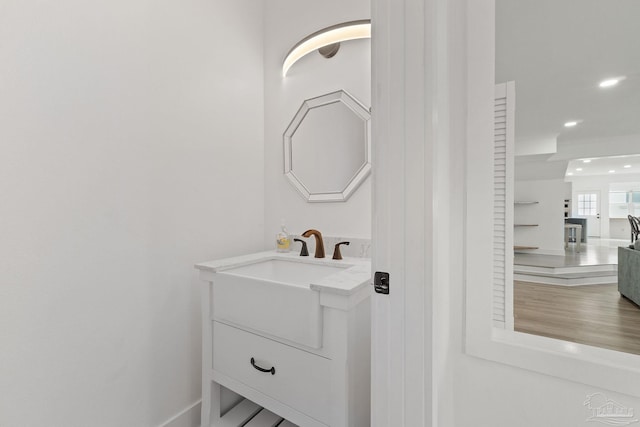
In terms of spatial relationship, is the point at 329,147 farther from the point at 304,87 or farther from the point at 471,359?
the point at 471,359

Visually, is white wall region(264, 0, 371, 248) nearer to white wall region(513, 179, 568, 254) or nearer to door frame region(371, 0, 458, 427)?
door frame region(371, 0, 458, 427)

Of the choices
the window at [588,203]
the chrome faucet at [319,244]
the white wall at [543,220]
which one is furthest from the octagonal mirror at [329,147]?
the window at [588,203]

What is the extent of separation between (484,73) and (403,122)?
34cm

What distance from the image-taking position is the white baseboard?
1.20 metres

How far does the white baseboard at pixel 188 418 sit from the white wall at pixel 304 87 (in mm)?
916

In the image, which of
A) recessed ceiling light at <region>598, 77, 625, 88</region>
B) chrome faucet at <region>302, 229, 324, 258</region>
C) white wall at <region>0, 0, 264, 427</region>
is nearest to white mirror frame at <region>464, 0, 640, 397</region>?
chrome faucet at <region>302, 229, 324, 258</region>

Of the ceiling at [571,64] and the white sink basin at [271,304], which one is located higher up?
the ceiling at [571,64]

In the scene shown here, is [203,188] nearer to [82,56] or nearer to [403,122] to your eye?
[82,56]

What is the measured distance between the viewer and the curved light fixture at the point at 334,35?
1293mm

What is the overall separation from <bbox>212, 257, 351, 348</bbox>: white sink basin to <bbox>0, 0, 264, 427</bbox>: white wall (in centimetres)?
34

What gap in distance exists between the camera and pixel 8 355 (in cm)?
81

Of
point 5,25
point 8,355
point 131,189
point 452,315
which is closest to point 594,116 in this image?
point 452,315

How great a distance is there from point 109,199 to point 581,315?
235 cm

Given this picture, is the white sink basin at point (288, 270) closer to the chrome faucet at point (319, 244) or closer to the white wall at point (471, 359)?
the chrome faucet at point (319, 244)
